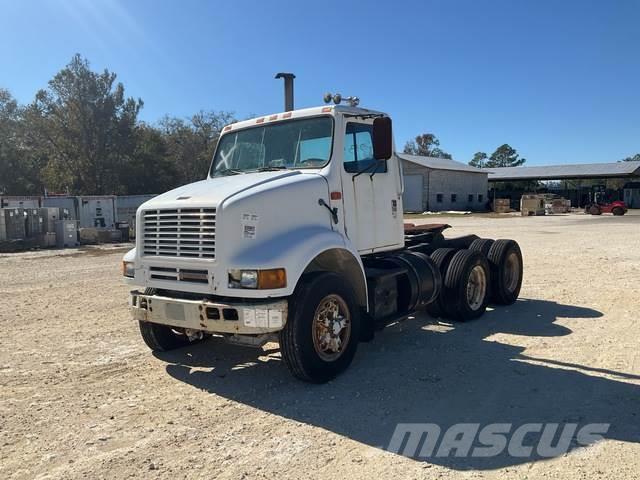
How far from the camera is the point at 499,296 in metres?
8.54

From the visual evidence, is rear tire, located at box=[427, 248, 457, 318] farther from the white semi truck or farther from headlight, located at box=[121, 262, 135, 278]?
headlight, located at box=[121, 262, 135, 278]

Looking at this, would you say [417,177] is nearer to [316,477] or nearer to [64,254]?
[64,254]

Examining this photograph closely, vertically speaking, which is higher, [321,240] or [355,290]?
[321,240]

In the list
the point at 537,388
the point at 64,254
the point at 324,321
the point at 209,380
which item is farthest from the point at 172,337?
the point at 64,254

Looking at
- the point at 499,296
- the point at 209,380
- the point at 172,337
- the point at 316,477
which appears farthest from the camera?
the point at 499,296

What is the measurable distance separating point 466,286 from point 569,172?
57150 millimetres

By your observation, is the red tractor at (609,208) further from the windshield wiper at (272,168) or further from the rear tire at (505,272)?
the windshield wiper at (272,168)

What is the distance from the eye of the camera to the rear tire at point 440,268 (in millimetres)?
7512

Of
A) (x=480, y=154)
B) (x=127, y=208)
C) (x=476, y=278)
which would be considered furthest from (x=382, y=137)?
(x=480, y=154)

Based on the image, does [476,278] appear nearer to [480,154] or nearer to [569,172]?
[569,172]

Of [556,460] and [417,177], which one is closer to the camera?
[556,460]

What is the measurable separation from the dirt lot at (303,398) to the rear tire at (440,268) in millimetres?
197

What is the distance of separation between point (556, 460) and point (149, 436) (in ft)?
9.91

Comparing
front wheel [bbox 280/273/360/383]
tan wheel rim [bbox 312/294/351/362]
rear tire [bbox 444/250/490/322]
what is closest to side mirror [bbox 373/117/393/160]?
front wheel [bbox 280/273/360/383]
